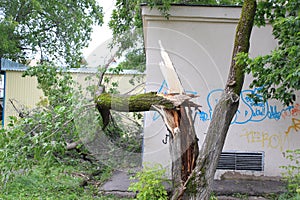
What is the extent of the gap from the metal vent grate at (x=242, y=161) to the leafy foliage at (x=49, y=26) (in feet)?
32.4

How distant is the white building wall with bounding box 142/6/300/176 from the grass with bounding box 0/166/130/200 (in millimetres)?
961

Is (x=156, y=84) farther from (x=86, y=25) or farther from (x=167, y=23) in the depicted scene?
(x=86, y=25)

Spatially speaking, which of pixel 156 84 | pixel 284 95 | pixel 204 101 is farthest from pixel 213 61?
pixel 284 95

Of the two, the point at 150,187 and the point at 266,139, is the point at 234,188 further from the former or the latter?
the point at 150,187

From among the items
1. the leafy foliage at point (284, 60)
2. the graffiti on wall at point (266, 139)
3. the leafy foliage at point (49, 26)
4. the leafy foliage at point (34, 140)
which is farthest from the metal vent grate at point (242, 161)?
the leafy foliage at point (49, 26)

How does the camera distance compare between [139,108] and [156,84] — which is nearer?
[139,108]

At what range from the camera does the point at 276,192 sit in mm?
4195

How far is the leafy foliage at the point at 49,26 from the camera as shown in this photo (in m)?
13.5

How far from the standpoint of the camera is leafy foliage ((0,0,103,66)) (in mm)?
13516

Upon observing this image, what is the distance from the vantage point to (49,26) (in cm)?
1483

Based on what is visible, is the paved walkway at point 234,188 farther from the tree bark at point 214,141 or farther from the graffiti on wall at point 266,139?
the tree bark at point 214,141

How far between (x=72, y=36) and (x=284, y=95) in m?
12.2

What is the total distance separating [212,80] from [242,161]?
1319 mm

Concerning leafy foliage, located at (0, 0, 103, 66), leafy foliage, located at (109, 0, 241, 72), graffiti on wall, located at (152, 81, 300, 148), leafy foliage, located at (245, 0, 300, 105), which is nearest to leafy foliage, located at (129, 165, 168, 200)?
graffiti on wall, located at (152, 81, 300, 148)
